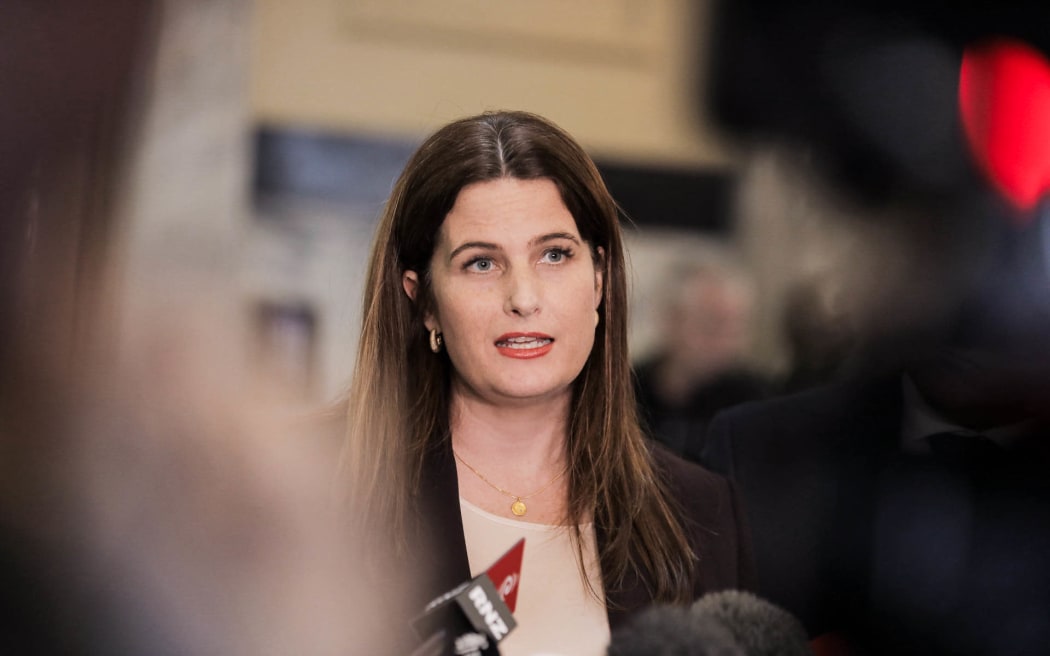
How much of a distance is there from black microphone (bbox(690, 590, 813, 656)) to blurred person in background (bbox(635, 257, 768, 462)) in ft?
1.51

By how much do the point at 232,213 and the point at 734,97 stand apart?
24.0 inches

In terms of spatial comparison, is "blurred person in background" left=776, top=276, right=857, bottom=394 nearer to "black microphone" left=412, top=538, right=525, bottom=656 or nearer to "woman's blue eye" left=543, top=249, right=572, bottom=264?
"woman's blue eye" left=543, top=249, right=572, bottom=264

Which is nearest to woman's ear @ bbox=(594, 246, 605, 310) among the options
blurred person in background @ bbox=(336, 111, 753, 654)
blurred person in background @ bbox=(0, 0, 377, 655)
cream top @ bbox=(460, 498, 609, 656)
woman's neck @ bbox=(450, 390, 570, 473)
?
blurred person in background @ bbox=(336, 111, 753, 654)

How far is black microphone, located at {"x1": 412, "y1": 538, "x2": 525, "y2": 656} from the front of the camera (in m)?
0.66

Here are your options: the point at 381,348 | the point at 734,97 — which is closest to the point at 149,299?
the point at 381,348

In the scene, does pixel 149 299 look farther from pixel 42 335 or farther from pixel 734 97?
pixel 734 97

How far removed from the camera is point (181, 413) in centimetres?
52

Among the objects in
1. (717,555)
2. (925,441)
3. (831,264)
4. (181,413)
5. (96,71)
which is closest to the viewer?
(181,413)

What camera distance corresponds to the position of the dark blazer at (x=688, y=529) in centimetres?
91

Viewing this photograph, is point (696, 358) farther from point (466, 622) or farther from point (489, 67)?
point (466, 622)

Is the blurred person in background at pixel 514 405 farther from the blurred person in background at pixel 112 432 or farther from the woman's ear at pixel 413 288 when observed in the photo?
the blurred person in background at pixel 112 432

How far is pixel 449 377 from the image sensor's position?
986 mm

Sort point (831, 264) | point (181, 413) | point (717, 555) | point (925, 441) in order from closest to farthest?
point (181, 413) → point (717, 555) → point (925, 441) → point (831, 264)

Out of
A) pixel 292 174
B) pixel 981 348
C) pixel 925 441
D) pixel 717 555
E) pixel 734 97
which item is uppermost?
pixel 734 97
